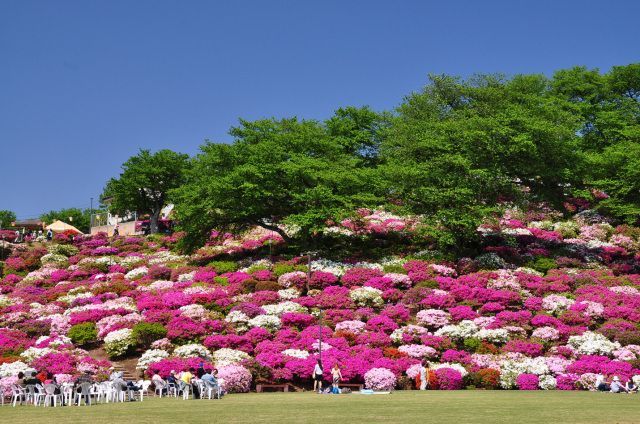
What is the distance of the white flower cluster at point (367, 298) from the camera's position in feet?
125

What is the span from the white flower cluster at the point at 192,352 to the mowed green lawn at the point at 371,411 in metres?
8.28

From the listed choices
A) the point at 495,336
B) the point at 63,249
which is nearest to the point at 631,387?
the point at 495,336

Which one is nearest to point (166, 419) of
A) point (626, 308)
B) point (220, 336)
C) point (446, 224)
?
Result: point (220, 336)

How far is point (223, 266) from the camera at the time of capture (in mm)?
48094

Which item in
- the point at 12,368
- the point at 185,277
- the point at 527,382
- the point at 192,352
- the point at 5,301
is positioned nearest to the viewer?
the point at 527,382

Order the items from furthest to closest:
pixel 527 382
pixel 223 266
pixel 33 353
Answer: pixel 223 266
pixel 33 353
pixel 527 382

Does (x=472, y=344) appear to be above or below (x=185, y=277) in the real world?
below

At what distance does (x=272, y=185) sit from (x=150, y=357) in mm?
20964

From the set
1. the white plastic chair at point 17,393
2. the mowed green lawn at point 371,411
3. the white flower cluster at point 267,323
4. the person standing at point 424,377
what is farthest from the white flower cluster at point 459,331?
the white plastic chair at point 17,393

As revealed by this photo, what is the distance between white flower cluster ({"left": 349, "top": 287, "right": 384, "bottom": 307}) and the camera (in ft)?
125

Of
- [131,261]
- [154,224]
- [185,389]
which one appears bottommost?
[185,389]

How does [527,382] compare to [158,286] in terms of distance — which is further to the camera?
[158,286]

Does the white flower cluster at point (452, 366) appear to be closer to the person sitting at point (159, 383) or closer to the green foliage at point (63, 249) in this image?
the person sitting at point (159, 383)

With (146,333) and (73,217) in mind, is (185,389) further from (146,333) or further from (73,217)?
(73,217)
